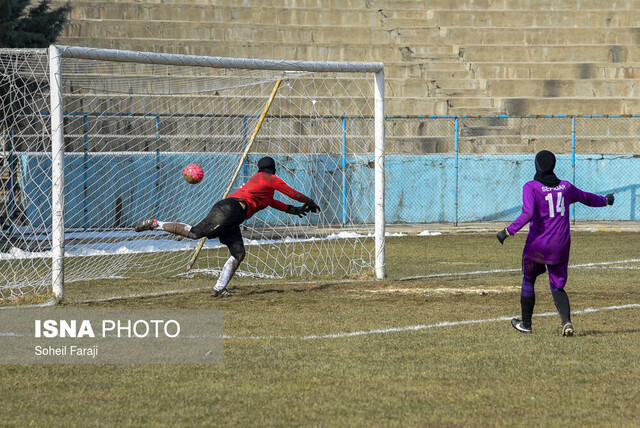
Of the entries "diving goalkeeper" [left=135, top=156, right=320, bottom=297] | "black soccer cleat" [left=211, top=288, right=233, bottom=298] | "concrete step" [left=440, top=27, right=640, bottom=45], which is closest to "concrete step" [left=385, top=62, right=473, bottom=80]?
"concrete step" [left=440, top=27, right=640, bottom=45]

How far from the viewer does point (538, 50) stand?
2962 cm

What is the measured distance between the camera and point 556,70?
2873cm

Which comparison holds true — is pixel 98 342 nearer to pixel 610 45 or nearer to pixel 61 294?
pixel 61 294

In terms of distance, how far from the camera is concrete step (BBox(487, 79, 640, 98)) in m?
27.9

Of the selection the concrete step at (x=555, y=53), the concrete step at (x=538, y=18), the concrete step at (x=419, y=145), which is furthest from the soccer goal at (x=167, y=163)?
the concrete step at (x=538, y=18)

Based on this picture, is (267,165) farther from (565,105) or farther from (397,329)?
(565,105)

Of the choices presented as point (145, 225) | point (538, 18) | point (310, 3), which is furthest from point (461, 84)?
point (145, 225)

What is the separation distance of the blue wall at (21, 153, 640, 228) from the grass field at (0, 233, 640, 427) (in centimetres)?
922

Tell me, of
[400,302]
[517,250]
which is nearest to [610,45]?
[517,250]

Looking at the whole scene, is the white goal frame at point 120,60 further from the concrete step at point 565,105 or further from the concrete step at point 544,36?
the concrete step at point 544,36

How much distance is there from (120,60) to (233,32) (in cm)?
1950

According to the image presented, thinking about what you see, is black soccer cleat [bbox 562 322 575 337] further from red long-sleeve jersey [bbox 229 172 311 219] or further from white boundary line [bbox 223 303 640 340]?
red long-sleeve jersey [bbox 229 172 311 219]

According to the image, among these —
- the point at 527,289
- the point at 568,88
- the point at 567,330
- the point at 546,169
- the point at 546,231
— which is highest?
the point at 568,88

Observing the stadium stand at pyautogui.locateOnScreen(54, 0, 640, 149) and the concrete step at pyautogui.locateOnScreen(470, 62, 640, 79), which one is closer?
the stadium stand at pyautogui.locateOnScreen(54, 0, 640, 149)
